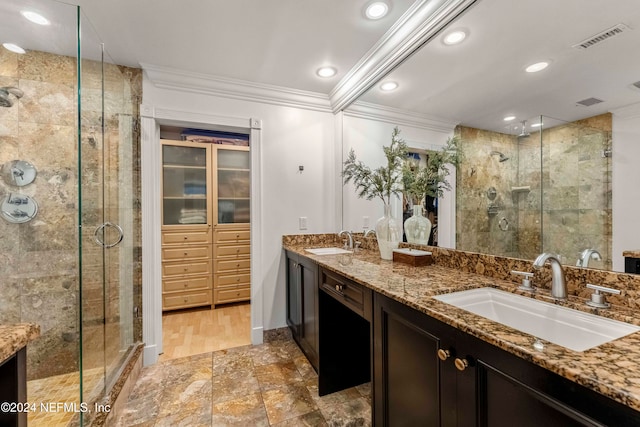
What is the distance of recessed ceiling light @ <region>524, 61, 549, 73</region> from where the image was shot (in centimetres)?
111

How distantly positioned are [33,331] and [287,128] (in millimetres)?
2234

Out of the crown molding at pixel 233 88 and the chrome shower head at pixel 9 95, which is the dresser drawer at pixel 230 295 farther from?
the chrome shower head at pixel 9 95

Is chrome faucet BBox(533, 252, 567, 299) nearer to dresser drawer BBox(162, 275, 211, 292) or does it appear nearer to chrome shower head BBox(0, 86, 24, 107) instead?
chrome shower head BBox(0, 86, 24, 107)

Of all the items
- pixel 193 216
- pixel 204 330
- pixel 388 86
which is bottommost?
pixel 204 330

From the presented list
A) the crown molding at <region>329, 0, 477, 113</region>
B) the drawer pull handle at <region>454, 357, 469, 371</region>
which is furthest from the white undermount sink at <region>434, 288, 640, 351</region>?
the crown molding at <region>329, 0, 477, 113</region>

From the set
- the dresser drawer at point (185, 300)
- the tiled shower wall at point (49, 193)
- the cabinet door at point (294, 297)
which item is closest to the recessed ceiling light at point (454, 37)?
the cabinet door at point (294, 297)

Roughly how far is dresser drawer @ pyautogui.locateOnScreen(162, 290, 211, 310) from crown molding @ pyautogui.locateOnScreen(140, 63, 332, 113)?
7.53ft

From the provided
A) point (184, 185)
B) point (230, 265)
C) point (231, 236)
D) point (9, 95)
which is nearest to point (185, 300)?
A: point (230, 265)

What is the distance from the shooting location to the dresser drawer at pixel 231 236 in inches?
135

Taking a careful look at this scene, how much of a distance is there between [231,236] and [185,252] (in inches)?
→ 22.1

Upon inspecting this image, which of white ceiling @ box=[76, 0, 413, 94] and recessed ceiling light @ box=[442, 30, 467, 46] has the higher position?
white ceiling @ box=[76, 0, 413, 94]

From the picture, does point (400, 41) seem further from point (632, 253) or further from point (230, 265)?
point (230, 265)

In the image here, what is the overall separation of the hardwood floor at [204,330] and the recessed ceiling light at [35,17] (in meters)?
2.49

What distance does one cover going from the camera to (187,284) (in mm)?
3264
